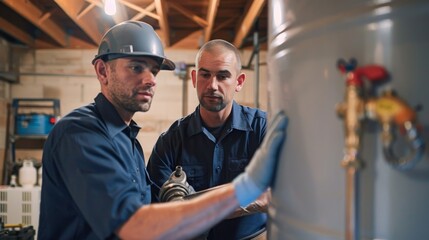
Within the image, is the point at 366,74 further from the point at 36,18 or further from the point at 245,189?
the point at 36,18

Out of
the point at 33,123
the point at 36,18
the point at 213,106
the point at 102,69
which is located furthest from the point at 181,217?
the point at 33,123

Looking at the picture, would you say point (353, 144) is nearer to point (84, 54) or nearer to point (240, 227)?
point (240, 227)

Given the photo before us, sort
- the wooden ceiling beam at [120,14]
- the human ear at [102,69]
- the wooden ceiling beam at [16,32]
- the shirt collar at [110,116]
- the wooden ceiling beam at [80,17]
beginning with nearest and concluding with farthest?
the shirt collar at [110,116]
the human ear at [102,69]
the wooden ceiling beam at [80,17]
the wooden ceiling beam at [120,14]
the wooden ceiling beam at [16,32]

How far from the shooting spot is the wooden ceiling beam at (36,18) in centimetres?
311

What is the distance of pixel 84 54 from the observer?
442 cm

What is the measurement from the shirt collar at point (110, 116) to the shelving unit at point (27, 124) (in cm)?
300

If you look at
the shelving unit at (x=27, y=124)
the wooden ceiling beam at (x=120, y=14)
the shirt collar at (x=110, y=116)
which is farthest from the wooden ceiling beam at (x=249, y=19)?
the shelving unit at (x=27, y=124)

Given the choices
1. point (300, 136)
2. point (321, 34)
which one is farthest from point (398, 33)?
point (300, 136)

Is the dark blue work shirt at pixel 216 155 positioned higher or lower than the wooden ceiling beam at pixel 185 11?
lower

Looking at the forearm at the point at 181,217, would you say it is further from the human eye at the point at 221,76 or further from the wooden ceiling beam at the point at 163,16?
the wooden ceiling beam at the point at 163,16

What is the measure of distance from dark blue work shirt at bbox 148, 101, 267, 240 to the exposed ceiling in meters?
1.47

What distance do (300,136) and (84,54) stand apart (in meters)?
4.12

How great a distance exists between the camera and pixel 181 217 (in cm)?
92

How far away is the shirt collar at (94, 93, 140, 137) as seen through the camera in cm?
129
